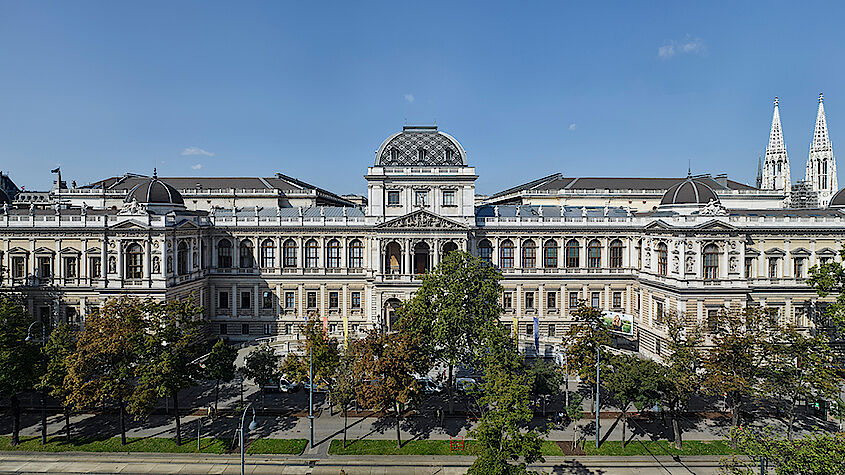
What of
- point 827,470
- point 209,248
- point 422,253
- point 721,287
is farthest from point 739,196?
point 209,248

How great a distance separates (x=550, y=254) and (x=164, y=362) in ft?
161

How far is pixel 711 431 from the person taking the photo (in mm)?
38281

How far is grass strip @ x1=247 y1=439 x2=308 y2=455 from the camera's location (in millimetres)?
34844

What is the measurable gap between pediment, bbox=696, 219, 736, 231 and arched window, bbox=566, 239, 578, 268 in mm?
15952

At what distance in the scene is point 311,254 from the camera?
225ft

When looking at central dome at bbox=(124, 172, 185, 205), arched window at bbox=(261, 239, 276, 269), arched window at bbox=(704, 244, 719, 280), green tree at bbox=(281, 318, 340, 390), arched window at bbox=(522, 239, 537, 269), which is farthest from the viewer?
arched window at bbox=(261, 239, 276, 269)

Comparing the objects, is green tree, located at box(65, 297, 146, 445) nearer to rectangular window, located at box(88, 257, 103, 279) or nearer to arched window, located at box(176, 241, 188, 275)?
arched window, located at box(176, 241, 188, 275)

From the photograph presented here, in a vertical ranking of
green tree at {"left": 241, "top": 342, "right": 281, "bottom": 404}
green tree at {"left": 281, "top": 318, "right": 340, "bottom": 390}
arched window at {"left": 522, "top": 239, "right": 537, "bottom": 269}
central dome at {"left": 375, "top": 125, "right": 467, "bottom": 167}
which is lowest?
green tree at {"left": 241, "top": 342, "right": 281, "bottom": 404}

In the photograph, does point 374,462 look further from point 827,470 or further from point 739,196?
point 739,196

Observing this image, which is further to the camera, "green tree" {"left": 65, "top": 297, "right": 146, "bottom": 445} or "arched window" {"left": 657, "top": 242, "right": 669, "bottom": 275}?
"arched window" {"left": 657, "top": 242, "right": 669, "bottom": 275}

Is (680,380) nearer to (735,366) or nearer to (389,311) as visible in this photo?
(735,366)

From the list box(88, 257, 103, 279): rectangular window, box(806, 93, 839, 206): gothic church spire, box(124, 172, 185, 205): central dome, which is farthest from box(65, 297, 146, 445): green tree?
box(806, 93, 839, 206): gothic church spire

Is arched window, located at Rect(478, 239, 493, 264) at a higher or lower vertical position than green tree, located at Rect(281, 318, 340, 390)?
higher

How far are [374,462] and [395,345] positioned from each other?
25.6 feet
